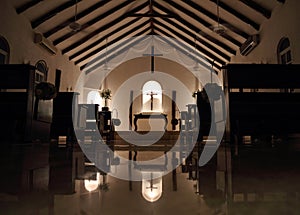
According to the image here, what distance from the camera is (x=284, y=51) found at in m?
5.13

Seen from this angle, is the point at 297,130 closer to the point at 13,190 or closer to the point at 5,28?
the point at 13,190

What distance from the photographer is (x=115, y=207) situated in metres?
0.46

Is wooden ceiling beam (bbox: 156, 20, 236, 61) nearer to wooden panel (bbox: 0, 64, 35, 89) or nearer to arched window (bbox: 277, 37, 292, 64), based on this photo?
arched window (bbox: 277, 37, 292, 64)

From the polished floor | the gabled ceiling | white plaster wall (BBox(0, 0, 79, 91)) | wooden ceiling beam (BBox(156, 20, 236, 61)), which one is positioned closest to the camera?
the polished floor

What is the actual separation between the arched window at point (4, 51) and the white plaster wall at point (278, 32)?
538cm

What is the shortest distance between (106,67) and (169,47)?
248cm

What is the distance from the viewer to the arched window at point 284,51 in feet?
16.4

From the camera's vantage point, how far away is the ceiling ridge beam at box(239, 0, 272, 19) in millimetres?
4985

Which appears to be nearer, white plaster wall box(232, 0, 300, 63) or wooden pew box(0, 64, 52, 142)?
wooden pew box(0, 64, 52, 142)


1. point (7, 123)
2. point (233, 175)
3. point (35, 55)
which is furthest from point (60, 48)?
point (233, 175)

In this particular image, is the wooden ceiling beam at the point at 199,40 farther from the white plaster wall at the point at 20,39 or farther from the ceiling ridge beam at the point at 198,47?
the white plaster wall at the point at 20,39

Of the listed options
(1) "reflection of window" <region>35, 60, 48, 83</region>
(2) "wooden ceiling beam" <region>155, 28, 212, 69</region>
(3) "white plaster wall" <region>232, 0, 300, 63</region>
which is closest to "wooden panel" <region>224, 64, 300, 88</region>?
(3) "white plaster wall" <region>232, 0, 300, 63</region>

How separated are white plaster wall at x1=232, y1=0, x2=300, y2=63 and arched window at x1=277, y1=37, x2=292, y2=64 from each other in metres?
0.09

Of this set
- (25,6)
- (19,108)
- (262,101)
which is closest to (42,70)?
(25,6)
